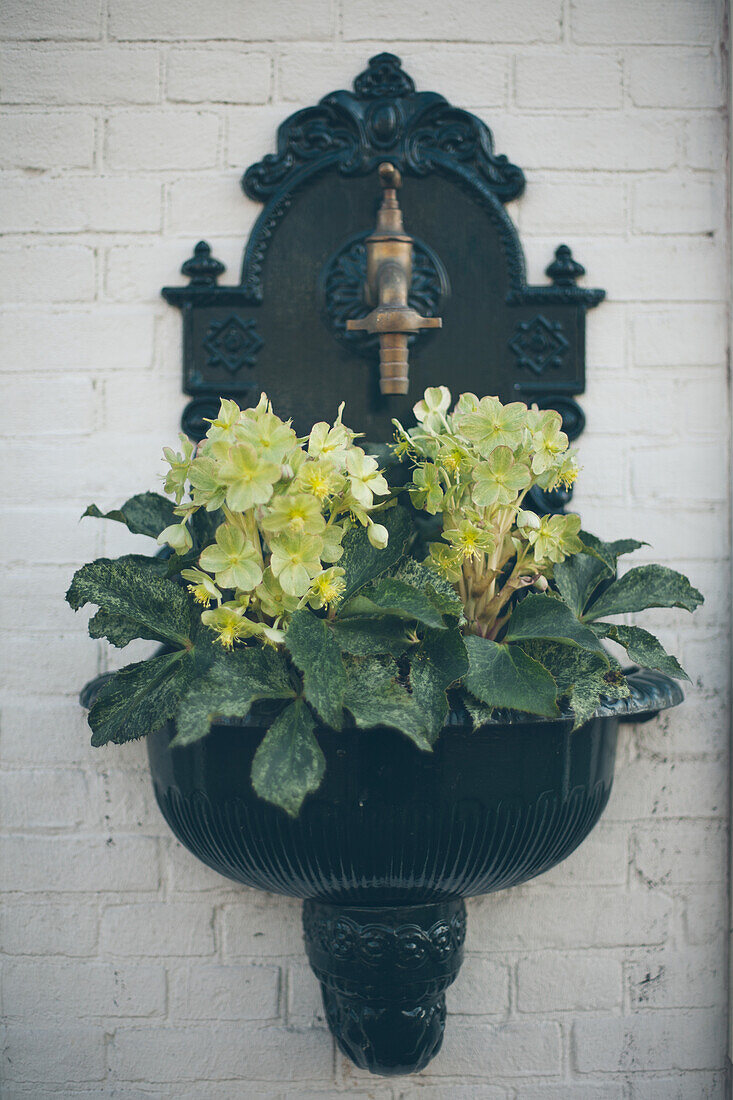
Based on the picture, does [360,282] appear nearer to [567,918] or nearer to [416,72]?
[416,72]

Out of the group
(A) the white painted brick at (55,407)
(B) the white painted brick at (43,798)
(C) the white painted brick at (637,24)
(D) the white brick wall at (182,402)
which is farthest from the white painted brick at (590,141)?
(B) the white painted brick at (43,798)

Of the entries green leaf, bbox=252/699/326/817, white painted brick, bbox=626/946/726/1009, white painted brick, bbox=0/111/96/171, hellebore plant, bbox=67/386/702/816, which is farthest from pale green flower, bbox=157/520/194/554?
white painted brick, bbox=626/946/726/1009

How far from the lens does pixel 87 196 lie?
4.18 feet

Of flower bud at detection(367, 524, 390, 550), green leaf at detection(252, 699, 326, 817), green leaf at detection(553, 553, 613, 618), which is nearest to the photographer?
green leaf at detection(252, 699, 326, 817)

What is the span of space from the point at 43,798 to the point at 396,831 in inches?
25.3

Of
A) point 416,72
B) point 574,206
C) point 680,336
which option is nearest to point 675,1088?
point 680,336

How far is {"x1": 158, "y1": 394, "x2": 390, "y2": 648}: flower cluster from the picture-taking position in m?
0.81

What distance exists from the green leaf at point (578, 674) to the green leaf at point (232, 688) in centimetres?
27

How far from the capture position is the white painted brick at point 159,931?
1.26 meters

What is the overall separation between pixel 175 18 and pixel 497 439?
0.89 m

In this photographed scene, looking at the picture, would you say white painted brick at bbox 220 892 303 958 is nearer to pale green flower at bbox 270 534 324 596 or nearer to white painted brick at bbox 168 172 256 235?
pale green flower at bbox 270 534 324 596

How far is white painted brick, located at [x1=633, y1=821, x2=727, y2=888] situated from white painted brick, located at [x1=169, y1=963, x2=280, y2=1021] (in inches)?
22.7

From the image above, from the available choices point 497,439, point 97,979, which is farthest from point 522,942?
point 497,439

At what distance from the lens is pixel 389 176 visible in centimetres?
116
